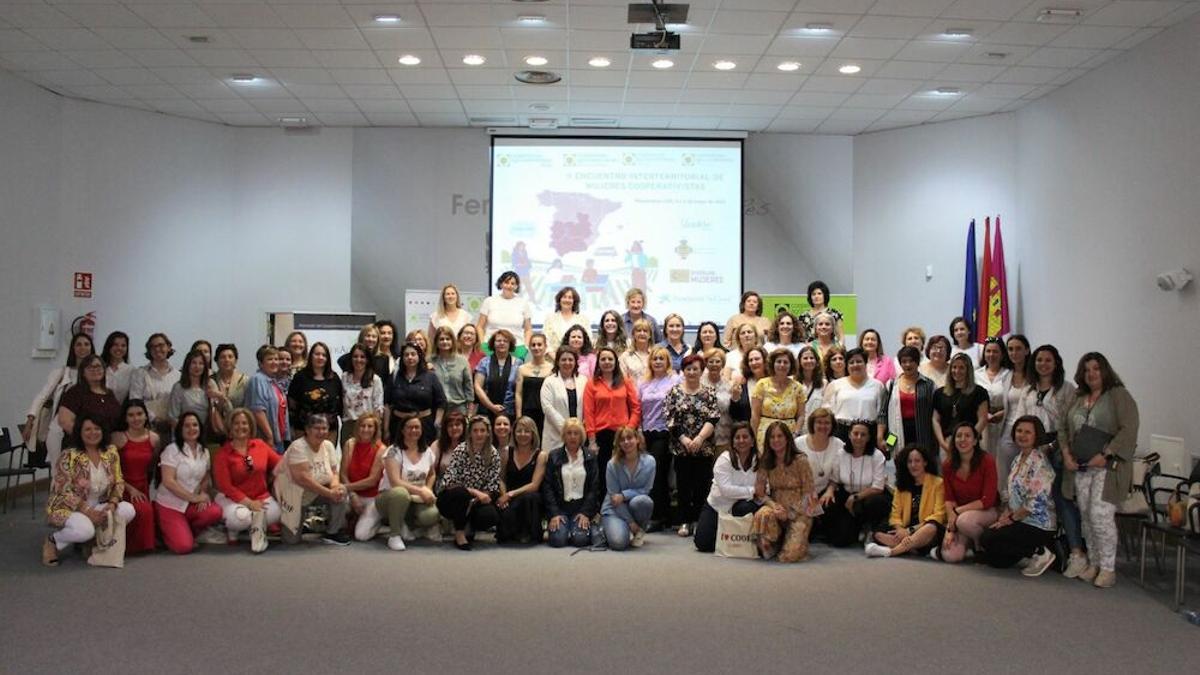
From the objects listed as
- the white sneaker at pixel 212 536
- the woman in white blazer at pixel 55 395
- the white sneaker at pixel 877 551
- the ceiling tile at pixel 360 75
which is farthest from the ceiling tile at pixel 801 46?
the woman in white blazer at pixel 55 395

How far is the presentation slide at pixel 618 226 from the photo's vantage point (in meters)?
11.0

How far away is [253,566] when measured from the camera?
6.09 meters

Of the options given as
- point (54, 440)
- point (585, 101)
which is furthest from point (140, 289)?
→ point (585, 101)

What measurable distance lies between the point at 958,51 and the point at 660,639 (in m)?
5.72

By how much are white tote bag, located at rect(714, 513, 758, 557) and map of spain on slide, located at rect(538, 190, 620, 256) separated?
197 inches

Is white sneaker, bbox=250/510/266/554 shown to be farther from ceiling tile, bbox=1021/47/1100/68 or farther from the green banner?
ceiling tile, bbox=1021/47/1100/68

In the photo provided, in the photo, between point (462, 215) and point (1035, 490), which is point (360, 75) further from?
point (1035, 490)

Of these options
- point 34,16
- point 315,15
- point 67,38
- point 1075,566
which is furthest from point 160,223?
point 1075,566

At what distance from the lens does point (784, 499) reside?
6.67 m

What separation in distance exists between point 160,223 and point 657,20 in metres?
6.07

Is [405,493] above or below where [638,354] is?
below

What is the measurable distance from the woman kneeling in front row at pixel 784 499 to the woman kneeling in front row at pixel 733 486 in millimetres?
76

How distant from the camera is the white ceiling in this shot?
24.0 feet

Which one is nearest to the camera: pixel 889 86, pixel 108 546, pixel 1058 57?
pixel 108 546
